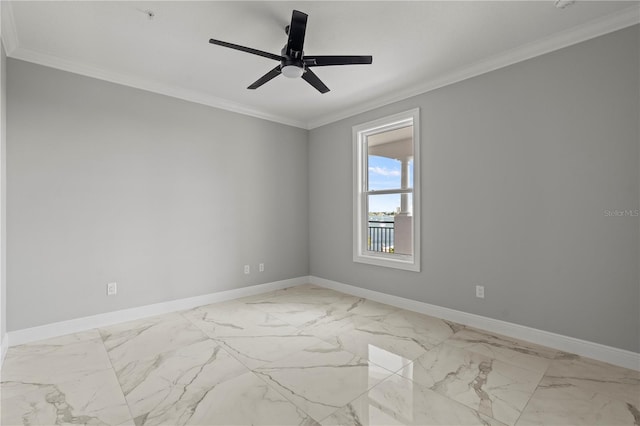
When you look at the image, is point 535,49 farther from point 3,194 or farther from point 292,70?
point 3,194

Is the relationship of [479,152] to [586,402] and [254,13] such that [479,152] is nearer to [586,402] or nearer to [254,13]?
[586,402]

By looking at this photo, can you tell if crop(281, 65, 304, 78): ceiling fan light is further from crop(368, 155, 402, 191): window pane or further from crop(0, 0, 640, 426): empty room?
crop(368, 155, 402, 191): window pane

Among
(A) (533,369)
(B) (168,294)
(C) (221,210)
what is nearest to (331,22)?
(C) (221,210)

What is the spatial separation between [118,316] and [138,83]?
98.6 inches

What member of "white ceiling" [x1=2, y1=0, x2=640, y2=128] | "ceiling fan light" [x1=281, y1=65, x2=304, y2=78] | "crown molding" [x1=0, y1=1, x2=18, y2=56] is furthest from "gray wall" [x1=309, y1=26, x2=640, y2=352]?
"crown molding" [x1=0, y1=1, x2=18, y2=56]

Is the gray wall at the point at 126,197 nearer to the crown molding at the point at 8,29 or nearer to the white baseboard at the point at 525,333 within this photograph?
the crown molding at the point at 8,29

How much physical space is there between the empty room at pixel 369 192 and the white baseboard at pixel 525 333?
2 centimetres

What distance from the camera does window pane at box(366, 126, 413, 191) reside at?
4.07m

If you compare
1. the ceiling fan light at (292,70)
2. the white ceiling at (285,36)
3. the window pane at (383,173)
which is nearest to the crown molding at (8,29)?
the white ceiling at (285,36)

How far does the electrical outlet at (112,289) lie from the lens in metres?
3.25

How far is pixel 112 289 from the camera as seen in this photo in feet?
10.7

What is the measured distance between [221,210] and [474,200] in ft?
9.90

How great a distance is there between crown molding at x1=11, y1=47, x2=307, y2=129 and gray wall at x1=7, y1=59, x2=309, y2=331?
68 millimetres

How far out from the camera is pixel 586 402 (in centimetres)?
193
